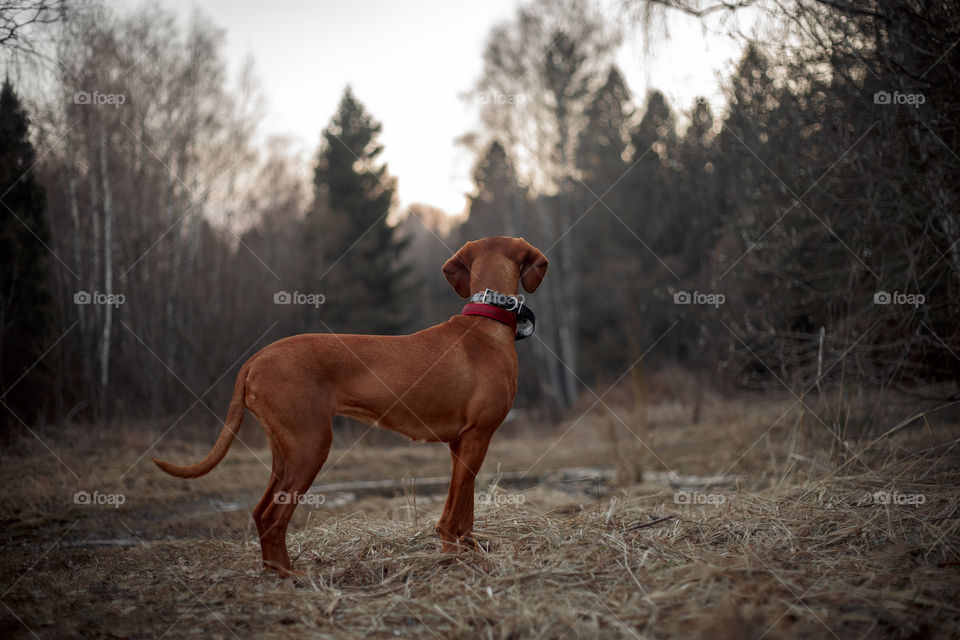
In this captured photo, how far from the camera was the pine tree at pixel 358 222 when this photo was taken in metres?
20.1

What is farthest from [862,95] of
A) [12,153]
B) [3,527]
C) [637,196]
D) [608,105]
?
[637,196]

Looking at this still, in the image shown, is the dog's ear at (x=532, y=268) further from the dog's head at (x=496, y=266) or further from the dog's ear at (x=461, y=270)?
the dog's ear at (x=461, y=270)

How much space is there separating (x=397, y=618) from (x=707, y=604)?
1.36 m

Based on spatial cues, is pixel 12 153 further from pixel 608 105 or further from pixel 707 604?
pixel 608 105

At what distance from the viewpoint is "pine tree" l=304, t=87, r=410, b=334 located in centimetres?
2012

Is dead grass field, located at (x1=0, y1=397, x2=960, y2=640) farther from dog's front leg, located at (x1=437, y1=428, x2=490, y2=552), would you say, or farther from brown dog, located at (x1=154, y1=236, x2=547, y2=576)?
brown dog, located at (x1=154, y1=236, x2=547, y2=576)

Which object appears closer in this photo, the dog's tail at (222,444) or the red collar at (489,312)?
the dog's tail at (222,444)

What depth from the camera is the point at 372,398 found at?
3400 mm

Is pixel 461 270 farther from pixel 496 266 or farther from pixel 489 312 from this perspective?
pixel 489 312

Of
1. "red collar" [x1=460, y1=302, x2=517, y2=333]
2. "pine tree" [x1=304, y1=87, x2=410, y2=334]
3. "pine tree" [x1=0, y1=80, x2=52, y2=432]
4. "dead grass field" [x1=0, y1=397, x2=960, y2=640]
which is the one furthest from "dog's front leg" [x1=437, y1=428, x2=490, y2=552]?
"pine tree" [x1=304, y1=87, x2=410, y2=334]


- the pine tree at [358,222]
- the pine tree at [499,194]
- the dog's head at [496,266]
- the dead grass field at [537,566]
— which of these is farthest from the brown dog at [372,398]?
the pine tree at [358,222]

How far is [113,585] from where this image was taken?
3.46 meters

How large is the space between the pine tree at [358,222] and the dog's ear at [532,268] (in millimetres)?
16354

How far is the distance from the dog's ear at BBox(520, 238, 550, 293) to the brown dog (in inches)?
2.1
